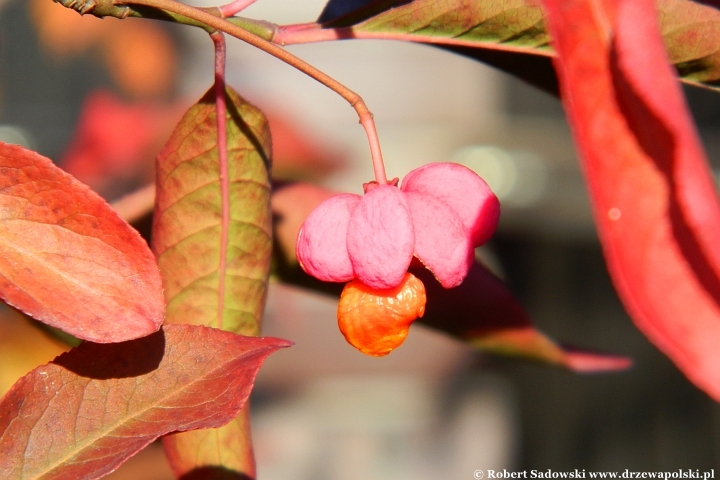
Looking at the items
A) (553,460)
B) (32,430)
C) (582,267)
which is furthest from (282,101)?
(32,430)

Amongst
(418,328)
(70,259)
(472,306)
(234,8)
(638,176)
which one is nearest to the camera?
(638,176)

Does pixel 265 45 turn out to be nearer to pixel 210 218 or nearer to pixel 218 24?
pixel 218 24

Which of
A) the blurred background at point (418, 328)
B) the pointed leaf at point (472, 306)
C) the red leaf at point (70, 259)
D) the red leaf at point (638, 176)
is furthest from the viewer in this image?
the blurred background at point (418, 328)

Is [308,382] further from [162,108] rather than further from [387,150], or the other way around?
[162,108]

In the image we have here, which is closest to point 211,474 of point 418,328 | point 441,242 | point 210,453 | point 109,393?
point 210,453

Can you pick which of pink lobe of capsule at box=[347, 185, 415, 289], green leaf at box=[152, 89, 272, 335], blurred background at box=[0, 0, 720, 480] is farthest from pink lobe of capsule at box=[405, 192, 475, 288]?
blurred background at box=[0, 0, 720, 480]

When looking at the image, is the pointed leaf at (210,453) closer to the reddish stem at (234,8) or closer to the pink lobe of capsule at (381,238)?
the pink lobe of capsule at (381,238)

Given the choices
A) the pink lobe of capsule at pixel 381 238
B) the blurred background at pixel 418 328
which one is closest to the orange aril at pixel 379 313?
the pink lobe of capsule at pixel 381 238
